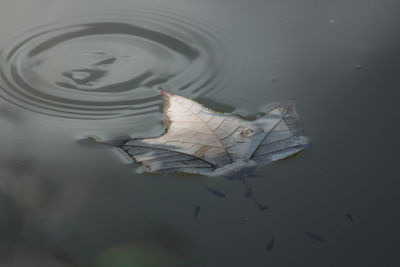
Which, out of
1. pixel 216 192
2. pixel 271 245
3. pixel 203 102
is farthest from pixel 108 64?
pixel 271 245

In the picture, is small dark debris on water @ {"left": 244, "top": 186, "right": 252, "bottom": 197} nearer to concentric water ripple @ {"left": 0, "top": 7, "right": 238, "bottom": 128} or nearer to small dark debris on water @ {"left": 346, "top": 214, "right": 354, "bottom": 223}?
small dark debris on water @ {"left": 346, "top": 214, "right": 354, "bottom": 223}

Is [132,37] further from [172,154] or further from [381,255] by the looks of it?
[381,255]

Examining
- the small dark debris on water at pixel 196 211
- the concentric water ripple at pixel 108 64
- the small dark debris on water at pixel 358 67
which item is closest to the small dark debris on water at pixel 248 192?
the small dark debris on water at pixel 196 211

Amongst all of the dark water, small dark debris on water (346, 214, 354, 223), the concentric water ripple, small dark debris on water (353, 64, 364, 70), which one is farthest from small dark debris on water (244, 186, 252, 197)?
small dark debris on water (353, 64, 364, 70)

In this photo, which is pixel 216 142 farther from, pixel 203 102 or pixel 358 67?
pixel 358 67

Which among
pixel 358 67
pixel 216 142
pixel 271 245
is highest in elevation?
pixel 358 67

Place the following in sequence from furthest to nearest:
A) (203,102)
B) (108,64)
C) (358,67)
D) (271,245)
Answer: (108,64) < (358,67) < (203,102) < (271,245)
